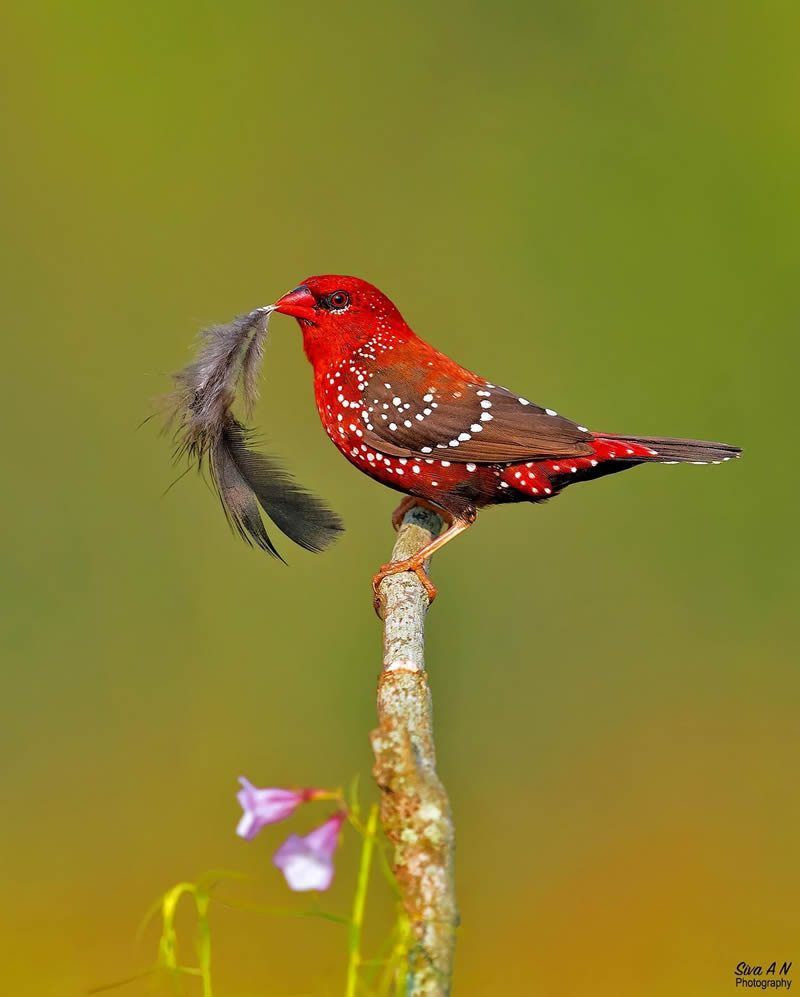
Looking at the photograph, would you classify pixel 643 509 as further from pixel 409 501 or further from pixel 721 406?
pixel 409 501

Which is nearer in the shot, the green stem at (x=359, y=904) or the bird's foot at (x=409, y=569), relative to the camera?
the green stem at (x=359, y=904)

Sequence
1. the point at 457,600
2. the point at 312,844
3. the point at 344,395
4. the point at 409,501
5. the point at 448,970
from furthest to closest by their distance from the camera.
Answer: the point at 457,600 → the point at 409,501 → the point at 344,395 → the point at 448,970 → the point at 312,844

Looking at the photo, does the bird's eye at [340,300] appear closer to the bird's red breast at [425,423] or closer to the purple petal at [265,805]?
the bird's red breast at [425,423]

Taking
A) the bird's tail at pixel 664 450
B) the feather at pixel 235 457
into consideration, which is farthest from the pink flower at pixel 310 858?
the bird's tail at pixel 664 450

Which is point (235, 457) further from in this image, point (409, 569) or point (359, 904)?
point (359, 904)

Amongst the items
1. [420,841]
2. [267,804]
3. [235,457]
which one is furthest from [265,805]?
[235,457]

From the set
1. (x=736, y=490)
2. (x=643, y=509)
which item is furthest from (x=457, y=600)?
(x=736, y=490)
